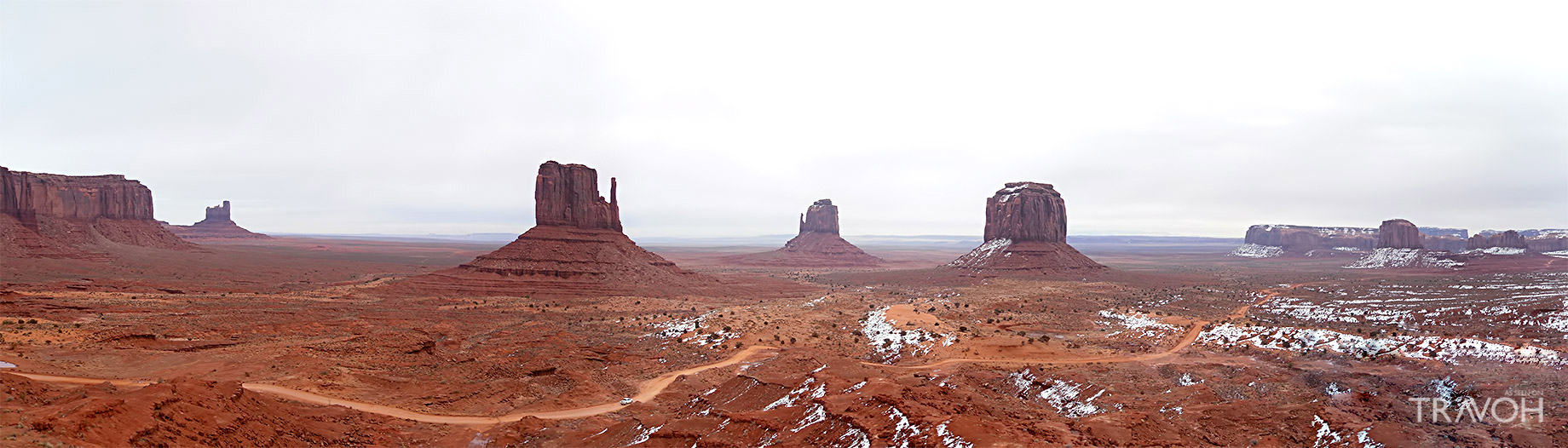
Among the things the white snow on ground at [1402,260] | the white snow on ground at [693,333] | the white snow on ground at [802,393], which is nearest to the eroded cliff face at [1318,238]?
the white snow on ground at [1402,260]

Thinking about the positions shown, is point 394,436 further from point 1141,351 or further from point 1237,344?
point 1237,344

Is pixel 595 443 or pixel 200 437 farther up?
pixel 200 437

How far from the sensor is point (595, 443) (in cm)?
1683

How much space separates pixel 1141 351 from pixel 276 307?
50.5 meters

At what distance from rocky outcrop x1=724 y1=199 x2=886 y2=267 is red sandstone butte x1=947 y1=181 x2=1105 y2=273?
40.8 meters

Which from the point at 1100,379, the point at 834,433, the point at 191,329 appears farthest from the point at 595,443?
the point at 191,329

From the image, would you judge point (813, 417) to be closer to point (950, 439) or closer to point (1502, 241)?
point (950, 439)

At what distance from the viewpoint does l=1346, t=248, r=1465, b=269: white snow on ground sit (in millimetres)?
96562

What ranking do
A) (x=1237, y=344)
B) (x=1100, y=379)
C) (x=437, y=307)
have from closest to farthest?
1. (x=1100, y=379)
2. (x=1237, y=344)
3. (x=437, y=307)

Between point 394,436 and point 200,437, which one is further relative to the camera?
point 394,436

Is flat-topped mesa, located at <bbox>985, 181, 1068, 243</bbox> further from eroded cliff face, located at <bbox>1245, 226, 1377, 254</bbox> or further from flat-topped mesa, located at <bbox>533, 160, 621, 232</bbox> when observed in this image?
eroded cliff face, located at <bbox>1245, 226, 1377, 254</bbox>

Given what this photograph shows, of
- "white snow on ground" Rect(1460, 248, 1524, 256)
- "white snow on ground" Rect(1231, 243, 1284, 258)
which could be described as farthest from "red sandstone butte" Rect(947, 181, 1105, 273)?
"white snow on ground" Rect(1231, 243, 1284, 258)

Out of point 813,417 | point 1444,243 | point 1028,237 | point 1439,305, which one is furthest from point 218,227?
point 1444,243

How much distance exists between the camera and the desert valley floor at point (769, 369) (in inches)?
560
